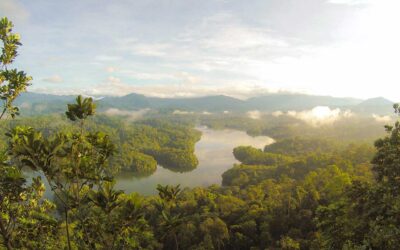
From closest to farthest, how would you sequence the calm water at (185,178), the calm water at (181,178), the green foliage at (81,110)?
the green foliage at (81,110)
the calm water at (181,178)
the calm water at (185,178)

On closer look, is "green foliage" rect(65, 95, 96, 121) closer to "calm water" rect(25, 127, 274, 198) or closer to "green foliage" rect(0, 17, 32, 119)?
"green foliage" rect(0, 17, 32, 119)

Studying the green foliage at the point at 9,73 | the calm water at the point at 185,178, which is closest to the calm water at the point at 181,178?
the calm water at the point at 185,178

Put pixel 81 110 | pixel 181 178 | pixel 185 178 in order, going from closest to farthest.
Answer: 1. pixel 81 110
2. pixel 185 178
3. pixel 181 178

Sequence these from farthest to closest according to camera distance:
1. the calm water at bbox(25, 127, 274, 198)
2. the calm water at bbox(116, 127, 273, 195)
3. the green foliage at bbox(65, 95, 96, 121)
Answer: the calm water at bbox(116, 127, 273, 195) < the calm water at bbox(25, 127, 274, 198) < the green foliage at bbox(65, 95, 96, 121)

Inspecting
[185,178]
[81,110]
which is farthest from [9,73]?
[185,178]

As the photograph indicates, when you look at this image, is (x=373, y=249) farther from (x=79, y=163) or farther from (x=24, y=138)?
(x=24, y=138)

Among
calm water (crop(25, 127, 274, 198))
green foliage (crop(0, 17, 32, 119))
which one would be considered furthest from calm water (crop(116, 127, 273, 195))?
green foliage (crop(0, 17, 32, 119))

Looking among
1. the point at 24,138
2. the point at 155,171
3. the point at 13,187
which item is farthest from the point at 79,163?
the point at 155,171

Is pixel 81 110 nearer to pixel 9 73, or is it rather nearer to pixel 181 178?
pixel 9 73

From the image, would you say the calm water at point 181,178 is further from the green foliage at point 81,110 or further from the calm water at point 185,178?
the green foliage at point 81,110

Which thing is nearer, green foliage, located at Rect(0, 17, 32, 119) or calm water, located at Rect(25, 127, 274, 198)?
green foliage, located at Rect(0, 17, 32, 119)

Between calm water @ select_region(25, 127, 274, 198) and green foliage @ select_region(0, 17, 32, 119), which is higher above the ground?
green foliage @ select_region(0, 17, 32, 119)

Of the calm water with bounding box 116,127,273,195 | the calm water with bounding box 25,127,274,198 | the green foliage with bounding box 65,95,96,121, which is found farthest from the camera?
the calm water with bounding box 116,127,273,195
